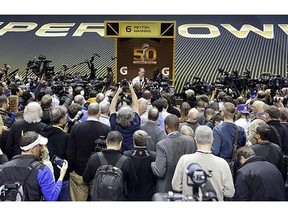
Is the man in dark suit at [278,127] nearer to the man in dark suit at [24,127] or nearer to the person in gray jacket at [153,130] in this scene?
the person in gray jacket at [153,130]

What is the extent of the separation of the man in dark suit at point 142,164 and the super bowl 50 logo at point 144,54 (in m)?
8.81

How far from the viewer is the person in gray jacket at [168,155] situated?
384 centimetres

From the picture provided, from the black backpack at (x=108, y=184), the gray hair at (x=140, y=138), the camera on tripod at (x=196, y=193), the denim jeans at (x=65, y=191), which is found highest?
the gray hair at (x=140, y=138)

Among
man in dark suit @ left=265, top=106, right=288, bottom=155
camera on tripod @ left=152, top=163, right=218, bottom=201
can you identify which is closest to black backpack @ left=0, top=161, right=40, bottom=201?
camera on tripod @ left=152, top=163, right=218, bottom=201

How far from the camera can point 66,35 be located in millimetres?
16422

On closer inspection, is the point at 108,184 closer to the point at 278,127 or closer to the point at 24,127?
the point at 24,127

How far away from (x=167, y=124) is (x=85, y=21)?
13.5 m

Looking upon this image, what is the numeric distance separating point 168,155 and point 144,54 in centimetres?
908

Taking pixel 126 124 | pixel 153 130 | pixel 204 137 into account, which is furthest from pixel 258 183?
pixel 126 124

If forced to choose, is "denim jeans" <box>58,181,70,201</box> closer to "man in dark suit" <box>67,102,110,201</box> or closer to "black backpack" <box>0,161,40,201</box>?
"man in dark suit" <box>67,102,110,201</box>

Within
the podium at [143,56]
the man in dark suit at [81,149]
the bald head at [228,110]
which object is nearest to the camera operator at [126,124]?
the man in dark suit at [81,149]

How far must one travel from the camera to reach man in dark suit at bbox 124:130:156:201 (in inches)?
153

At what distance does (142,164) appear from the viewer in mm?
3924

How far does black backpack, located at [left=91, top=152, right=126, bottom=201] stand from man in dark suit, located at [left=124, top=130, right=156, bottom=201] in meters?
0.42
